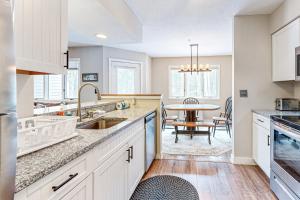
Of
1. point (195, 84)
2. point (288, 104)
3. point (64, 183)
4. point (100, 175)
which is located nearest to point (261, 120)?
point (288, 104)

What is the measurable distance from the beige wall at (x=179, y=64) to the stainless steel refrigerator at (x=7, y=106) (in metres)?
7.32

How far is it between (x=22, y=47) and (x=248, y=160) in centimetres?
349

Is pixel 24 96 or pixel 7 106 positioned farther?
pixel 24 96

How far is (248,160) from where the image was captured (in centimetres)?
351

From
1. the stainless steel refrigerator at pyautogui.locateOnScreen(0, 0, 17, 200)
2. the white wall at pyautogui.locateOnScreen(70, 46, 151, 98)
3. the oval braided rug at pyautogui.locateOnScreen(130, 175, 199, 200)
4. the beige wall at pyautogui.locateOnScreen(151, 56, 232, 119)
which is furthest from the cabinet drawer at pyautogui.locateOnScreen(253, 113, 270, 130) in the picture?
the beige wall at pyautogui.locateOnScreen(151, 56, 232, 119)

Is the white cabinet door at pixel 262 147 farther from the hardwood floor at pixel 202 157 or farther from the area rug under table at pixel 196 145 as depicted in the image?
the area rug under table at pixel 196 145

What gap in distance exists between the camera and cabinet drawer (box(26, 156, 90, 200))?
88 cm

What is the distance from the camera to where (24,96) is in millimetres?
1579

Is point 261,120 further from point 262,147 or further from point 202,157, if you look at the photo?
point 202,157

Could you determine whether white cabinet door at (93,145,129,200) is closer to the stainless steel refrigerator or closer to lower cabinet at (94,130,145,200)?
lower cabinet at (94,130,145,200)

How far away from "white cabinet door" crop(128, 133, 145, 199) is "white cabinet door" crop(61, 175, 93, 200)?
34.8 inches

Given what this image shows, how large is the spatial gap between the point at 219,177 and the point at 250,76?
1.66m

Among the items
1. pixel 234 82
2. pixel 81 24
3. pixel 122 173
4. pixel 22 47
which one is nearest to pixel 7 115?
pixel 22 47

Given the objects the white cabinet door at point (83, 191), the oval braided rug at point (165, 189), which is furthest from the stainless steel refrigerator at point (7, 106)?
the oval braided rug at point (165, 189)
